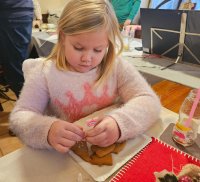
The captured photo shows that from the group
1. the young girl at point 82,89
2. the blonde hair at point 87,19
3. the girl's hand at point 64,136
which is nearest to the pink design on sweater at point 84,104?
the young girl at point 82,89

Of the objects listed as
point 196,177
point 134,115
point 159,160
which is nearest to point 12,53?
point 134,115

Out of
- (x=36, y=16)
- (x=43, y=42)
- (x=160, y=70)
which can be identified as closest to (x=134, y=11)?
(x=36, y=16)

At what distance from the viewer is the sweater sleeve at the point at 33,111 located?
58cm

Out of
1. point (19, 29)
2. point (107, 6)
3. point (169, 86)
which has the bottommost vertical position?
point (169, 86)

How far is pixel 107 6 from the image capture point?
0.73 meters

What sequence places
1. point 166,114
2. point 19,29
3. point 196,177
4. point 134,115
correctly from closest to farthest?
point 196,177, point 134,115, point 166,114, point 19,29

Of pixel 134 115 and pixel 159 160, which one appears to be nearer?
pixel 159 160

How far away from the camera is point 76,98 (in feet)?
2.64

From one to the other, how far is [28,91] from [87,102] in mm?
219

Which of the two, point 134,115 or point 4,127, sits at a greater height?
point 134,115

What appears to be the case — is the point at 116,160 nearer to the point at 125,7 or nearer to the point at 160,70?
the point at 160,70

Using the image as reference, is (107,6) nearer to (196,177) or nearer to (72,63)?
(72,63)

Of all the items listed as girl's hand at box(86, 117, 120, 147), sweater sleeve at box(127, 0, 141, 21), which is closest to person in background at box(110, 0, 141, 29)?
sweater sleeve at box(127, 0, 141, 21)

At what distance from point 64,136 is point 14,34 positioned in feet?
4.15
